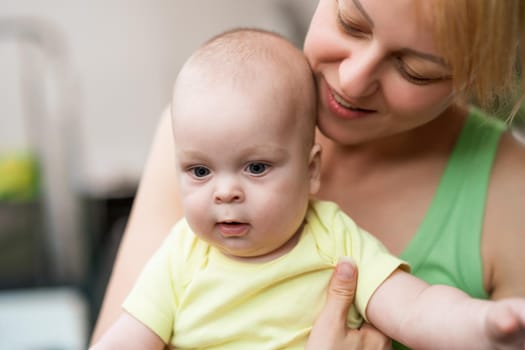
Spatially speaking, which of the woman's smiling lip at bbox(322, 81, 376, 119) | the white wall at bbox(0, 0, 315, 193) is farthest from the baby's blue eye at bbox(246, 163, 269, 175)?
the white wall at bbox(0, 0, 315, 193)

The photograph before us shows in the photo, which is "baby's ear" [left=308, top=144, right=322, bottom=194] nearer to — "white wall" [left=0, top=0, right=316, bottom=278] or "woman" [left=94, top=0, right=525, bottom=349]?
"woman" [left=94, top=0, right=525, bottom=349]

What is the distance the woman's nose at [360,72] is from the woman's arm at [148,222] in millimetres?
403

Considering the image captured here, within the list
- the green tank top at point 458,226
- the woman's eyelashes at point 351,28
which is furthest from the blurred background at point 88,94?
the woman's eyelashes at point 351,28

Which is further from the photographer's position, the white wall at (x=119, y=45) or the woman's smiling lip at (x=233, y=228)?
the white wall at (x=119, y=45)

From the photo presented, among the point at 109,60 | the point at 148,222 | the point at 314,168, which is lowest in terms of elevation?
the point at 109,60

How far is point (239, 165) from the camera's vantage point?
3.45 feet

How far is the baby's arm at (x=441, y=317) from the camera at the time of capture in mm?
870

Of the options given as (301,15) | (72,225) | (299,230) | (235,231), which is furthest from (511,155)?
(301,15)

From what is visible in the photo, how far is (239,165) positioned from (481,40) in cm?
33

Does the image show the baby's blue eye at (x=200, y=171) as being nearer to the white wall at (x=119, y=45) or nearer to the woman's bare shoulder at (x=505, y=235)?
the woman's bare shoulder at (x=505, y=235)

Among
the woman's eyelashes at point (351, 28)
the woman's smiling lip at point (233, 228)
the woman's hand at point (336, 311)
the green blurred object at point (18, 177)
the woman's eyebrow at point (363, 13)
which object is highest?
the woman's eyebrow at point (363, 13)

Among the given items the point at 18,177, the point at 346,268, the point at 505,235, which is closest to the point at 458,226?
the point at 505,235

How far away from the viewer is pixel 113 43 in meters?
4.25

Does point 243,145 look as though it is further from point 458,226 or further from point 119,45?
point 119,45
